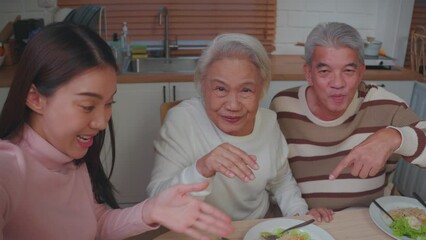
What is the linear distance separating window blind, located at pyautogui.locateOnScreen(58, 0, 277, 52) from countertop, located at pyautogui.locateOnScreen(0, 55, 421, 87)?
31 centimetres

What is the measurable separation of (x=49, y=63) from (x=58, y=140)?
0.64 ft

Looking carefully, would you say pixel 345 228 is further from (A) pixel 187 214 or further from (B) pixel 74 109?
(B) pixel 74 109

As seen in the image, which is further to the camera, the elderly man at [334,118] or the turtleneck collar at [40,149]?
the elderly man at [334,118]

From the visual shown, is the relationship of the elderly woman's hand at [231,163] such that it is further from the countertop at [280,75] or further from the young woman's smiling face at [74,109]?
the countertop at [280,75]

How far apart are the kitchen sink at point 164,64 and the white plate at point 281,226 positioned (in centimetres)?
169

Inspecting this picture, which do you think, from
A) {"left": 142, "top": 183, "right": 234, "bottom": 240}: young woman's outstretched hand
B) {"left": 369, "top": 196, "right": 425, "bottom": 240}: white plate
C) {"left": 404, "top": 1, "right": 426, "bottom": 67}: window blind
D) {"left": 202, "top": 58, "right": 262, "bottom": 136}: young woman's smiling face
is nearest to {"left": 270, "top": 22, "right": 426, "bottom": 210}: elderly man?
{"left": 369, "top": 196, "right": 425, "bottom": 240}: white plate

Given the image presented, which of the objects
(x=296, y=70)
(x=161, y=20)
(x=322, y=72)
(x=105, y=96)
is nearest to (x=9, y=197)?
(x=105, y=96)

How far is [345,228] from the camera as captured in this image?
112 cm

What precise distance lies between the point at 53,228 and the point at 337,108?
40.2 inches

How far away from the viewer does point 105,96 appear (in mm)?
936

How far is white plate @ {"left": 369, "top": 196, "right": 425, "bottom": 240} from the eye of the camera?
111 centimetres

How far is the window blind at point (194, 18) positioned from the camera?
2717 millimetres

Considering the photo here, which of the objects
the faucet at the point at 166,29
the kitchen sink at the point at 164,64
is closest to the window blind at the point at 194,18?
the faucet at the point at 166,29

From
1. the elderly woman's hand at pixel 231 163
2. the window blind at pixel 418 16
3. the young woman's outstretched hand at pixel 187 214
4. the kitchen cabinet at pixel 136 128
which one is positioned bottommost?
the kitchen cabinet at pixel 136 128
